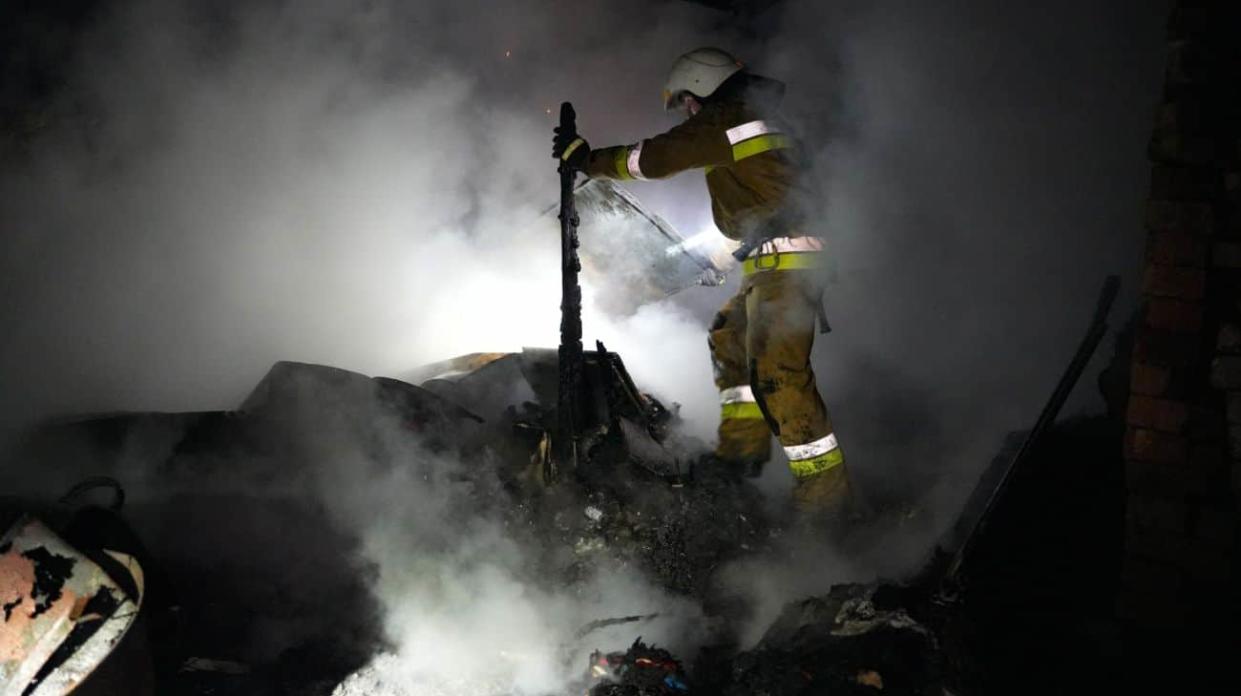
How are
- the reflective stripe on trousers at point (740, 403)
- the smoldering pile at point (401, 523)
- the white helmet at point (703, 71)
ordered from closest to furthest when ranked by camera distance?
1. the smoldering pile at point (401, 523)
2. the white helmet at point (703, 71)
3. the reflective stripe on trousers at point (740, 403)

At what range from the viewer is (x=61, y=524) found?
2.07 m

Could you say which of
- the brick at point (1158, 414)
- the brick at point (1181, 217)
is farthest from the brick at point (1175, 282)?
the brick at point (1158, 414)

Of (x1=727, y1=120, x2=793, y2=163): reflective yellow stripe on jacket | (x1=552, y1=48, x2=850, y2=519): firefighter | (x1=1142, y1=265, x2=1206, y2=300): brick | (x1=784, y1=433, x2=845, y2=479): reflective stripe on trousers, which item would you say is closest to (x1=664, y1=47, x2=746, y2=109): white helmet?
(x1=552, y1=48, x2=850, y2=519): firefighter

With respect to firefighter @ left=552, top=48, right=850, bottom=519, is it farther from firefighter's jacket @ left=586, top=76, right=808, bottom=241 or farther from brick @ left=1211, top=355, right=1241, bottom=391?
brick @ left=1211, top=355, right=1241, bottom=391

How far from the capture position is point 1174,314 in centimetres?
221

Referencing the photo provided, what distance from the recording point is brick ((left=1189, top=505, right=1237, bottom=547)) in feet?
7.14

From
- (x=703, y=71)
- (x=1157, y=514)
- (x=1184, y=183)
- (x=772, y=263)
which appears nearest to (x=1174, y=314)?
(x=1184, y=183)

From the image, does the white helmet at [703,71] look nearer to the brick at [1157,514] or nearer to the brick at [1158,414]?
the brick at [1158,414]

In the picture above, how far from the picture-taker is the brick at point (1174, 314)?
2.17m

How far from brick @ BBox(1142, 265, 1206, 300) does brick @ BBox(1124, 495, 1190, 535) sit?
0.68 meters

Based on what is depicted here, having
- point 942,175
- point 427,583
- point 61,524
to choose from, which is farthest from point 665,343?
point 61,524

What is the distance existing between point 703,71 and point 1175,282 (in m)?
2.37

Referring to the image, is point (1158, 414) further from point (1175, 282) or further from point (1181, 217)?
point (1181, 217)

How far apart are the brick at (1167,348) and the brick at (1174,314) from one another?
0.07ft
